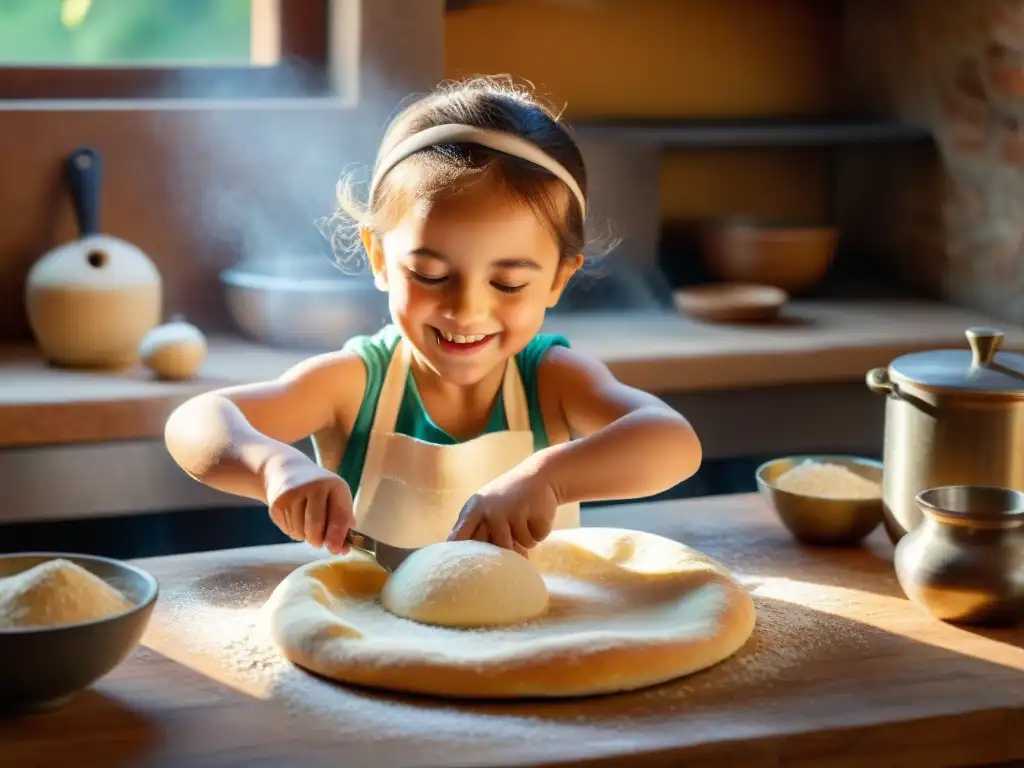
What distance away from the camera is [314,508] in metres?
1.21

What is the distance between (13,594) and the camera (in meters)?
1.03

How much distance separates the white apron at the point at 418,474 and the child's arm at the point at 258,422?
6 centimetres

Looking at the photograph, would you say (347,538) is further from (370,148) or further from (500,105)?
(370,148)

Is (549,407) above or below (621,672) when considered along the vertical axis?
above

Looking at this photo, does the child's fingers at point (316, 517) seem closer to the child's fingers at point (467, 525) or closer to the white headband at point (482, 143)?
the child's fingers at point (467, 525)

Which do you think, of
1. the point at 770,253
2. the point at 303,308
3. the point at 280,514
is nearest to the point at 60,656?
the point at 280,514

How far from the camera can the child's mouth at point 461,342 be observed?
1.39m

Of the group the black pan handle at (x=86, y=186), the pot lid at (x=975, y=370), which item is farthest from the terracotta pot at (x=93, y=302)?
the pot lid at (x=975, y=370)

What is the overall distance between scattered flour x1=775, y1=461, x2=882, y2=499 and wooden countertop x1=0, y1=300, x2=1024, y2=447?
91cm

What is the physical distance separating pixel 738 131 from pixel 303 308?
116 cm

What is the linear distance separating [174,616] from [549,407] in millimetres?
537

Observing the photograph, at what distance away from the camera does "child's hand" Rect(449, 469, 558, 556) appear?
1284 millimetres

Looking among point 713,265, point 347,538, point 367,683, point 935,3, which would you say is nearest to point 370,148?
point 713,265

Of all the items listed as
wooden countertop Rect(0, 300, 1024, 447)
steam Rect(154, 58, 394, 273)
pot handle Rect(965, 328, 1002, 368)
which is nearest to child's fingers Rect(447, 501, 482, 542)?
pot handle Rect(965, 328, 1002, 368)
